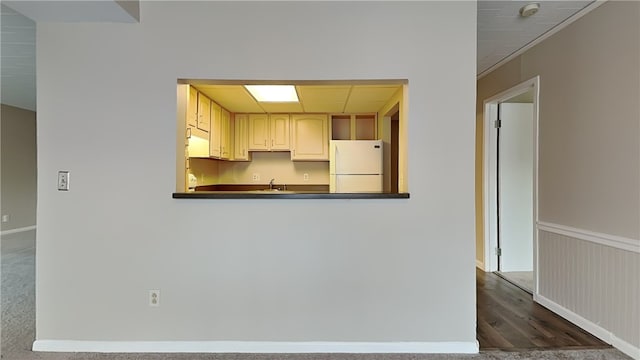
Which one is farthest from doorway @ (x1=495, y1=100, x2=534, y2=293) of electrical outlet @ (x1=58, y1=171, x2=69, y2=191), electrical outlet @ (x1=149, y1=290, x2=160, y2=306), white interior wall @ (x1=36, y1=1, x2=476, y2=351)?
electrical outlet @ (x1=58, y1=171, x2=69, y2=191)

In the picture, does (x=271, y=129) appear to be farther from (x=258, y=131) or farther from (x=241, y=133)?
(x=241, y=133)

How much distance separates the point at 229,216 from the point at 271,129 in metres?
2.90

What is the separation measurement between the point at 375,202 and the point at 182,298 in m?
1.39

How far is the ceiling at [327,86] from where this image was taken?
6.32 feet

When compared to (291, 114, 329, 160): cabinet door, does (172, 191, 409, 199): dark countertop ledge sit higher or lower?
lower

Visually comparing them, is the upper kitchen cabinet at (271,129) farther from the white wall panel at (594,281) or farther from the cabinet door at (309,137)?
the white wall panel at (594,281)

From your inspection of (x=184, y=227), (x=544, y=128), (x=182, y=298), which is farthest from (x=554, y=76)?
(x=182, y=298)

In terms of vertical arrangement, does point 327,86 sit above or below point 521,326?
above

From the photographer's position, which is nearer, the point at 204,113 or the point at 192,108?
the point at 192,108

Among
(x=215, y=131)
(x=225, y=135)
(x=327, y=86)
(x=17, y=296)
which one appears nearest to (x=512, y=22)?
(x=327, y=86)

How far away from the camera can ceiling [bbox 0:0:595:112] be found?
1.93 metres

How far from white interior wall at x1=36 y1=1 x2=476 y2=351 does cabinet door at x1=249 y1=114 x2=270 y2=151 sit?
2.71m

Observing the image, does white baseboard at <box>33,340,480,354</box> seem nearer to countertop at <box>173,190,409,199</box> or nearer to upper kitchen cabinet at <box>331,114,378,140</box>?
countertop at <box>173,190,409,199</box>

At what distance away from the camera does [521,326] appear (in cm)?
242
